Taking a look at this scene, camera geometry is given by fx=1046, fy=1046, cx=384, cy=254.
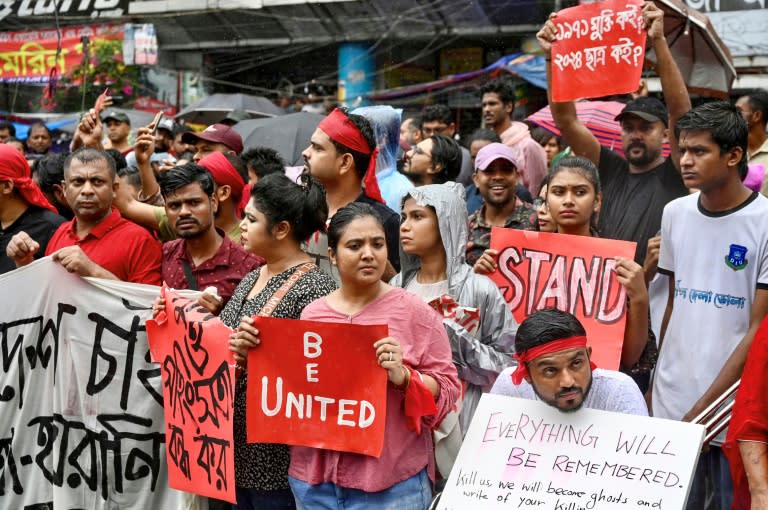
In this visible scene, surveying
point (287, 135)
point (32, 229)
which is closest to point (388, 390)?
point (32, 229)

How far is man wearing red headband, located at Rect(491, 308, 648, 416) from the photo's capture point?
12.0 feet

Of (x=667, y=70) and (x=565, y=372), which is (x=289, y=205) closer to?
(x=565, y=372)

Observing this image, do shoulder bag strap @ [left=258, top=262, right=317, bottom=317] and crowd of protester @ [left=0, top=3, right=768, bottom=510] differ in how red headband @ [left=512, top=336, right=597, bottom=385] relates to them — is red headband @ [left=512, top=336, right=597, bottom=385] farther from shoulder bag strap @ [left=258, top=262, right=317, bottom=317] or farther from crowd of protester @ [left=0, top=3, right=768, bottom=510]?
shoulder bag strap @ [left=258, top=262, right=317, bottom=317]

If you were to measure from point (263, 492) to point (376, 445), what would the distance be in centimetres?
73

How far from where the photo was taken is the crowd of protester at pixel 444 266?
3.80 m

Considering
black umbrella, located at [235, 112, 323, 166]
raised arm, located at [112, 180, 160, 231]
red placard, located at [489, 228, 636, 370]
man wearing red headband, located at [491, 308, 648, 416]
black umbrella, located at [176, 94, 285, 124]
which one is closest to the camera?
man wearing red headband, located at [491, 308, 648, 416]

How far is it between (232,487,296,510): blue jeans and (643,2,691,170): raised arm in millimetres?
2486

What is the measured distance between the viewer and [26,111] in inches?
859

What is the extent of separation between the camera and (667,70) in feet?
16.4

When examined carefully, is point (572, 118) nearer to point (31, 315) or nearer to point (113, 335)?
point (113, 335)

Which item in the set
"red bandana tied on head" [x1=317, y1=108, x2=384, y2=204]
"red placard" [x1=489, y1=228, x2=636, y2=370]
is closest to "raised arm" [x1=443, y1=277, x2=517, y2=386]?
"red placard" [x1=489, y1=228, x2=636, y2=370]

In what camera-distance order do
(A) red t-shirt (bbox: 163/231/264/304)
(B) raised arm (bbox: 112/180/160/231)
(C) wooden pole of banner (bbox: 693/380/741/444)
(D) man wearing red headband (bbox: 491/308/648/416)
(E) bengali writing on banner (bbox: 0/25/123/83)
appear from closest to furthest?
(D) man wearing red headband (bbox: 491/308/648/416) → (C) wooden pole of banner (bbox: 693/380/741/444) → (A) red t-shirt (bbox: 163/231/264/304) → (B) raised arm (bbox: 112/180/160/231) → (E) bengali writing on banner (bbox: 0/25/123/83)

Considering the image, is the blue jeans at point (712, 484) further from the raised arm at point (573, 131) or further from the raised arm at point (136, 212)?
the raised arm at point (136, 212)

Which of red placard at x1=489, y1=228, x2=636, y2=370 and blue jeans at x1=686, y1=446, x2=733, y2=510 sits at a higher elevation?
red placard at x1=489, y1=228, x2=636, y2=370
